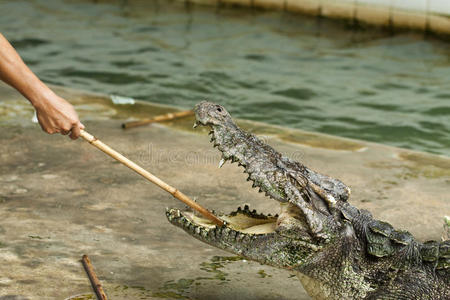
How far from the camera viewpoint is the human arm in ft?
12.0

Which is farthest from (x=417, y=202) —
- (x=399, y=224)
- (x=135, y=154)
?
(x=135, y=154)

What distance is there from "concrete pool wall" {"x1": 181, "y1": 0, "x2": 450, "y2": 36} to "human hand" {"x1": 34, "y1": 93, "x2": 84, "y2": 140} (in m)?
7.76

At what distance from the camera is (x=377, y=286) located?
3.54 metres

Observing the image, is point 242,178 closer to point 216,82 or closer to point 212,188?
point 212,188

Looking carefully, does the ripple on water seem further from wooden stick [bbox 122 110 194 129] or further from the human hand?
the human hand

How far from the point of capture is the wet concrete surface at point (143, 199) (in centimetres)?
396

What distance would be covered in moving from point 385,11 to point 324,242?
7873 millimetres

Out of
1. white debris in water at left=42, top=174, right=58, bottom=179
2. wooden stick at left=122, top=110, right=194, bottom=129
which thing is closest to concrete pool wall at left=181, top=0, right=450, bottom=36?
wooden stick at left=122, top=110, right=194, bottom=129

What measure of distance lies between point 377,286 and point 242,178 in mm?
2079

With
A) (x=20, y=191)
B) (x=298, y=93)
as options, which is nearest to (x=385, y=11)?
(x=298, y=93)

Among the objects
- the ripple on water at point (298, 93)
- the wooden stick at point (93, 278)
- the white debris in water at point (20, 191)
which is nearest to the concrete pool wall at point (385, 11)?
the ripple on water at point (298, 93)

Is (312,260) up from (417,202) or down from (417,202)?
up

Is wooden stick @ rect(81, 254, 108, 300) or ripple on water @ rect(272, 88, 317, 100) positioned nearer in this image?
wooden stick @ rect(81, 254, 108, 300)

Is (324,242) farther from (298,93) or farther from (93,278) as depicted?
(298,93)
